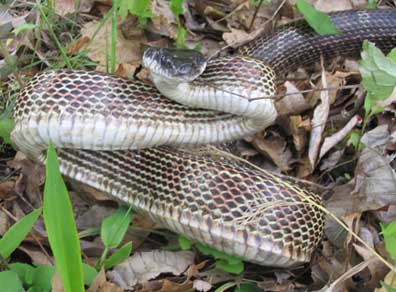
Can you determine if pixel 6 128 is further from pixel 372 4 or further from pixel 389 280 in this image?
pixel 372 4

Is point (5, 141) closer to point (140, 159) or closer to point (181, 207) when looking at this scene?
point (140, 159)

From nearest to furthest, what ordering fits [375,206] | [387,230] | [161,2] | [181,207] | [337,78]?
[387,230] < [181,207] < [375,206] < [337,78] < [161,2]

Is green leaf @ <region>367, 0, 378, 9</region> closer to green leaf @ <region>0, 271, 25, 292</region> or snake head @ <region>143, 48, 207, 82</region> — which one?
snake head @ <region>143, 48, 207, 82</region>

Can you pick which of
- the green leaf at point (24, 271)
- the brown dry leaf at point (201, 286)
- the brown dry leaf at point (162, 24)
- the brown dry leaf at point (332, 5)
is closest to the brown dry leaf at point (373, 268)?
the brown dry leaf at point (201, 286)

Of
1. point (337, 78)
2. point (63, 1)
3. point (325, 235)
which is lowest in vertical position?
point (325, 235)

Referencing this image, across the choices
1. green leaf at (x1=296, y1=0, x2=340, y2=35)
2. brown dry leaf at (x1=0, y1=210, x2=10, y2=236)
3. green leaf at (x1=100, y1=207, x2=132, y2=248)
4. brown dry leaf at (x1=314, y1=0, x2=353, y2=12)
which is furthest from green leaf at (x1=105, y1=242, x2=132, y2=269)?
brown dry leaf at (x1=314, y1=0, x2=353, y2=12)

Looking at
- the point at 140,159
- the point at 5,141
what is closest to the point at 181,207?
the point at 140,159

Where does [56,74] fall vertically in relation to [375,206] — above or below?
above

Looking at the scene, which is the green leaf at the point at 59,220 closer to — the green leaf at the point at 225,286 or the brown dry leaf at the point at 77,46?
the green leaf at the point at 225,286
